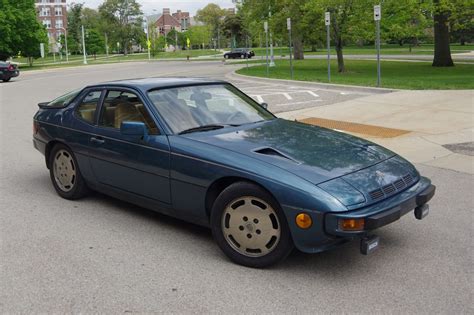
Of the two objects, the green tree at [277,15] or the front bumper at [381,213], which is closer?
the front bumper at [381,213]

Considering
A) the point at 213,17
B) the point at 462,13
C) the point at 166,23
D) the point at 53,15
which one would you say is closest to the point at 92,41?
the point at 53,15

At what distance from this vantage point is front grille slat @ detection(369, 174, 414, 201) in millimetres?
3766

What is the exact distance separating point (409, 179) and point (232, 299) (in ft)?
5.74

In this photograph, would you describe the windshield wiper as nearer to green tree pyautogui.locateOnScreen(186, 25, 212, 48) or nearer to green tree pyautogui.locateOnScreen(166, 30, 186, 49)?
green tree pyautogui.locateOnScreen(186, 25, 212, 48)

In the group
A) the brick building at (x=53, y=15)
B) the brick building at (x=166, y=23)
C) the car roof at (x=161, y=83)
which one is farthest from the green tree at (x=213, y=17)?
the car roof at (x=161, y=83)

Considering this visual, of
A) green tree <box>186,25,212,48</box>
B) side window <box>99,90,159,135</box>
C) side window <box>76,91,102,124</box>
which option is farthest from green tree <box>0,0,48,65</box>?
green tree <box>186,25,212,48</box>

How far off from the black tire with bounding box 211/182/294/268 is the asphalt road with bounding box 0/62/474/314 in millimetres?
88

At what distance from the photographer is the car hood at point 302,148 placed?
3.91 meters

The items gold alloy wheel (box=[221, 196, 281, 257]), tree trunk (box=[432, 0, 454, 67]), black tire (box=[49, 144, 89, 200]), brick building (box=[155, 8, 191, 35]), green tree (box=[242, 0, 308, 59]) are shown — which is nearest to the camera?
gold alloy wheel (box=[221, 196, 281, 257])

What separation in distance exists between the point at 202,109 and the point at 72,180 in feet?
5.98

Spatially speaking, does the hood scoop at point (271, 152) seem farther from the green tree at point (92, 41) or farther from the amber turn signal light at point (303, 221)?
the green tree at point (92, 41)

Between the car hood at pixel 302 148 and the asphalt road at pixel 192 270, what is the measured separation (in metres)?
0.75

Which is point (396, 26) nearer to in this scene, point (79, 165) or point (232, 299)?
point (79, 165)

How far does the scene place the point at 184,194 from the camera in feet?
14.4
